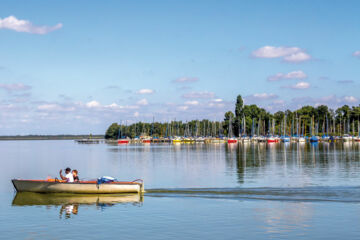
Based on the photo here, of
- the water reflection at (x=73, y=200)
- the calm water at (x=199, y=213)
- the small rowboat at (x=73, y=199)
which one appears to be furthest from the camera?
the small rowboat at (x=73, y=199)

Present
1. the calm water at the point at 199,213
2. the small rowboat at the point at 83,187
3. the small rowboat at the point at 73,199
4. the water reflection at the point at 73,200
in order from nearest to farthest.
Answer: the calm water at the point at 199,213
the water reflection at the point at 73,200
the small rowboat at the point at 73,199
the small rowboat at the point at 83,187

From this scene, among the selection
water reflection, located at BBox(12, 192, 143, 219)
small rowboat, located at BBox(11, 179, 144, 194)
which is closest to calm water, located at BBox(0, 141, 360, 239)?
water reflection, located at BBox(12, 192, 143, 219)

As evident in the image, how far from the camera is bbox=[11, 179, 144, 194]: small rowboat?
42.4 meters

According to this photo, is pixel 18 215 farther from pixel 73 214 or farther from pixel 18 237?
pixel 18 237

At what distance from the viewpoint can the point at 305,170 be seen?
67000 mm

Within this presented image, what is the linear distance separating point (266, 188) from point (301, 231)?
17410 millimetres

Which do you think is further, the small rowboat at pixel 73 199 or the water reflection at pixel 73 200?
the small rowboat at pixel 73 199

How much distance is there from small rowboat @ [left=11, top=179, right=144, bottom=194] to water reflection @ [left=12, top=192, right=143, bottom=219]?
0.41 metres

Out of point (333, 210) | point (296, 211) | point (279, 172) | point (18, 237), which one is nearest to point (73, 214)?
point (18, 237)

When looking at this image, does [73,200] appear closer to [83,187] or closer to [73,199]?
[73,199]

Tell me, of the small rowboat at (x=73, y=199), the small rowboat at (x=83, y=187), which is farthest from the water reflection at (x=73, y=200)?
the small rowboat at (x=83, y=187)

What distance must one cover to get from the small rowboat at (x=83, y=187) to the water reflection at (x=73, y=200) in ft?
1.34

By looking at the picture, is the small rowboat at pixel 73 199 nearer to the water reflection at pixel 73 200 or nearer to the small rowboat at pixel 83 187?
the water reflection at pixel 73 200

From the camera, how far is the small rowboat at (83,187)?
42.4 metres
